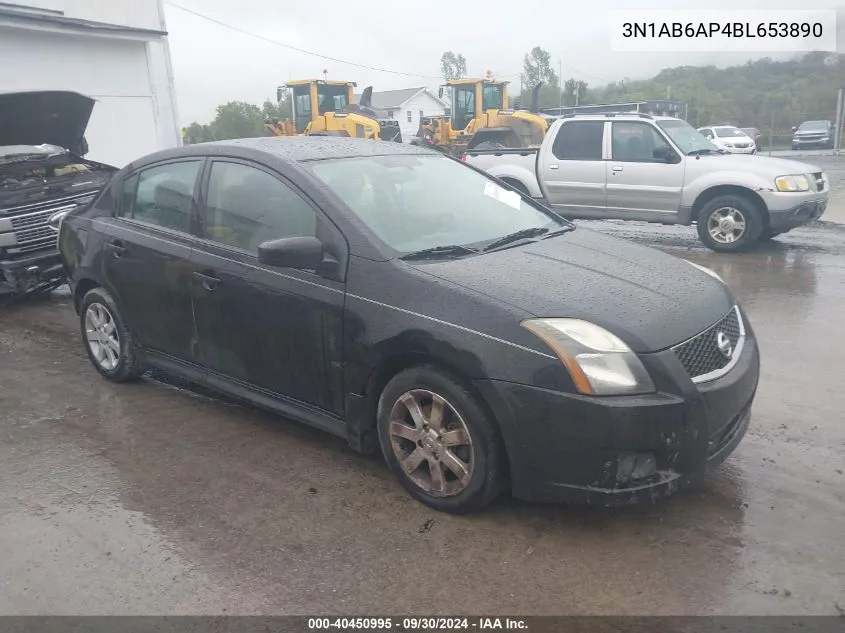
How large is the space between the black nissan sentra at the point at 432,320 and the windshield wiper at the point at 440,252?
15 mm

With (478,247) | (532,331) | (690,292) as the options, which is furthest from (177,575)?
(690,292)

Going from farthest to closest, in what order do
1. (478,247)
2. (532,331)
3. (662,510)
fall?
(478,247)
(662,510)
(532,331)

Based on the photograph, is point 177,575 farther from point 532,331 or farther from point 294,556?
point 532,331

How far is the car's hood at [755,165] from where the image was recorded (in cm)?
884

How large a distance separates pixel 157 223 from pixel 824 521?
13.0ft

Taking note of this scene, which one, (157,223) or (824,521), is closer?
(824,521)

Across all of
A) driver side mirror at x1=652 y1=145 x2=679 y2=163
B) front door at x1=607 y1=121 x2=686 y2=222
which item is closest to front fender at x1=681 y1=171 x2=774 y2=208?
front door at x1=607 y1=121 x2=686 y2=222

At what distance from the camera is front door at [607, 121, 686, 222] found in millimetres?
9482

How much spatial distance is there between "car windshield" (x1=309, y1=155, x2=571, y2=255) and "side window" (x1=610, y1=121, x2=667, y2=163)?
5.77 m

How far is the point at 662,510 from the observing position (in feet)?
10.8

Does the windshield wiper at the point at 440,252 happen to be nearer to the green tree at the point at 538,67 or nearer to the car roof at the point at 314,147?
the car roof at the point at 314,147

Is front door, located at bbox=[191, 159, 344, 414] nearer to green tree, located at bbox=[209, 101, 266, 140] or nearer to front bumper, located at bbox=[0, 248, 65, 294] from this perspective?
front bumper, located at bbox=[0, 248, 65, 294]

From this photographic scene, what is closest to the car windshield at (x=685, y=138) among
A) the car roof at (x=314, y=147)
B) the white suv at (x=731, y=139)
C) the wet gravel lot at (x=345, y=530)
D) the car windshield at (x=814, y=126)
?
the wet gravel lot at (x=345, y=530)

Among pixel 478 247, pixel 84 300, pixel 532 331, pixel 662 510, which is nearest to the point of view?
pixel 532 331
